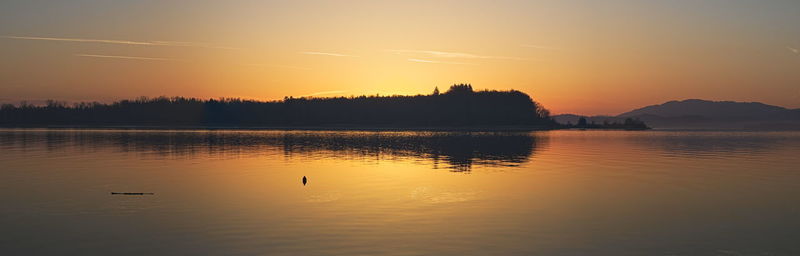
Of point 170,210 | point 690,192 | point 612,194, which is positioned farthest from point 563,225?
point 170,210

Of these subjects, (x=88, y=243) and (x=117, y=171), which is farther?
(x=117, y=171)

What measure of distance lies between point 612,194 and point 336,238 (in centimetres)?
1709

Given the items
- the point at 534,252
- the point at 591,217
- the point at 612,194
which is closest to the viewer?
the point at 534,252

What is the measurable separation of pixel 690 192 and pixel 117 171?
3583 centimetres

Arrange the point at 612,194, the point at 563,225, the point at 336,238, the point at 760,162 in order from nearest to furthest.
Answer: the point at 336,238 < the point at 563,225 < the point at 612,194 < the point at 760,162

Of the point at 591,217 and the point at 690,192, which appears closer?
the point at 591,217

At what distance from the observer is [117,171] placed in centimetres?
4128

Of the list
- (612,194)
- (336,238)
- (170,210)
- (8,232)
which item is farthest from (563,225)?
(8,232)

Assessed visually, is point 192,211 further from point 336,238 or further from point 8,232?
point 336,238

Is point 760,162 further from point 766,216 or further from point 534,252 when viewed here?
point 534,252

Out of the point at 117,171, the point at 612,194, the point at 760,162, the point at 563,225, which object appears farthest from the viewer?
the point at 760,162

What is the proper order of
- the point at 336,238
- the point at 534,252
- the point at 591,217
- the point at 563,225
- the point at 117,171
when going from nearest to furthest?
the point at 534,252, the point at 336,238, the point at 563,225, the point at 591,217, the point at 117,171

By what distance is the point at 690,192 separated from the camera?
31.4 metres

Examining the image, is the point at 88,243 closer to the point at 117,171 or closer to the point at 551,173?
the point at 117,171
